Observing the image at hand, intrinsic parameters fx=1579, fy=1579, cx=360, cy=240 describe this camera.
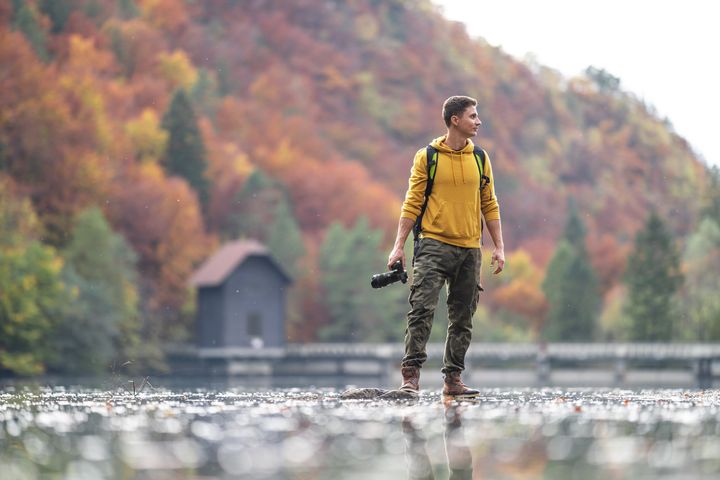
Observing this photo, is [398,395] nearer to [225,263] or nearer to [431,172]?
[431,172]

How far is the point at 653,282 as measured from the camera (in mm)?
74562

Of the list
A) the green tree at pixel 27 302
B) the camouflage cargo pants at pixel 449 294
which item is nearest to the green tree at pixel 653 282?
the green tree at pixel 27 302

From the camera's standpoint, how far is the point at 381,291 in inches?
3226

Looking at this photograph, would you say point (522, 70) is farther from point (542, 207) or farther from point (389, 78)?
point (542, 207)

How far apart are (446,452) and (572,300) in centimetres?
8046

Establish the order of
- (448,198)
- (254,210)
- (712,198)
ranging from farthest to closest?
(712,198), (254,210), (448,198)

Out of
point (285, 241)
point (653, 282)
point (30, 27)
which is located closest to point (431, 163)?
point (653, 282)

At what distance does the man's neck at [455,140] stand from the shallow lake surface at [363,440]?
5.73ft

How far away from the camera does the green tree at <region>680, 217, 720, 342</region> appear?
243ft

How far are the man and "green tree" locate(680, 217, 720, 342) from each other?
65.1 m

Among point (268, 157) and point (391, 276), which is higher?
point (268, 157)

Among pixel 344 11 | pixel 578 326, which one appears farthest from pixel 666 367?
pixel 344 11

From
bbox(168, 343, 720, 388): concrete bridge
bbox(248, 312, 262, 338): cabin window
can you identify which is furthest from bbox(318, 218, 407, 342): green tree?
bbox(248, 312, 262, 338): cabin window

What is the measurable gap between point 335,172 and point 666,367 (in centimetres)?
3562
